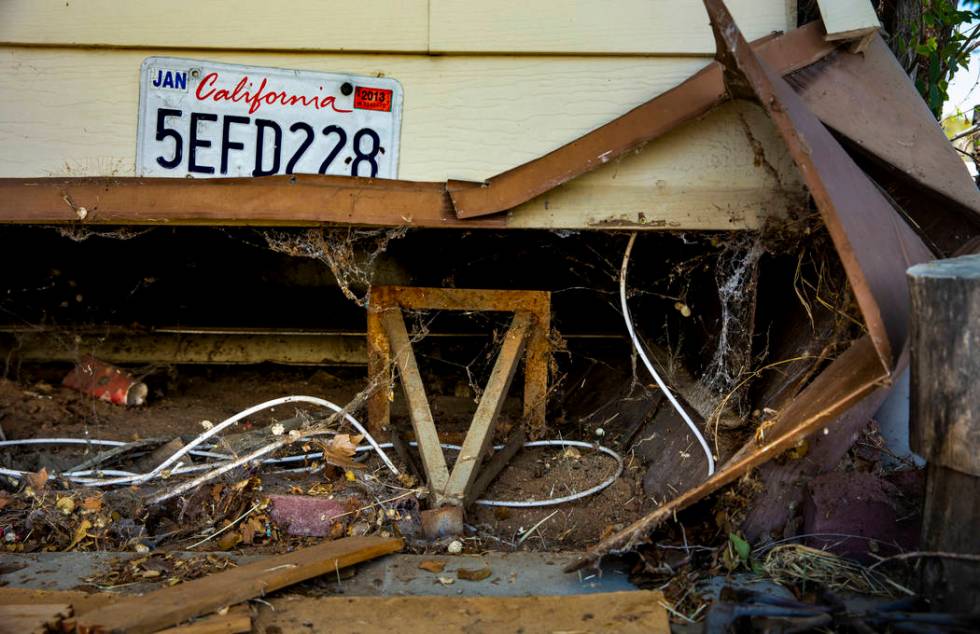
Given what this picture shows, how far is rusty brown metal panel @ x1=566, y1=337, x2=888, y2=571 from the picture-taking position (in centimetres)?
253

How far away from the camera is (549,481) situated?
3.68m

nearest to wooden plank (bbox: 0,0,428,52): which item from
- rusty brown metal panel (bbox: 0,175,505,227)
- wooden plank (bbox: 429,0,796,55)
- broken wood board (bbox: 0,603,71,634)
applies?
wooden plank (bbox: 429,0,796,55)

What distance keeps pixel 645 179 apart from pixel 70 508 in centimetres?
250

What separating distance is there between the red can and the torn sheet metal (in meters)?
2.71

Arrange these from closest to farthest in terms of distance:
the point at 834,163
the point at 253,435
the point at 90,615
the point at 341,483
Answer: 1. the point at 90,615
2. the point at 834,163
3. the point at 341,483
4. the point at 253,435

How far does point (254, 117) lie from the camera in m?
3.35

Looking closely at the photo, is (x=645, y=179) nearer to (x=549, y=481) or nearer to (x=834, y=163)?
(x=834, y=163)

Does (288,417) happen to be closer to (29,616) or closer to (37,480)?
(37,480)

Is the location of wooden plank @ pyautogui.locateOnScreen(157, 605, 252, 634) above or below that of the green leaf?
below

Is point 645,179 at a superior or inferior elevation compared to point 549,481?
superior

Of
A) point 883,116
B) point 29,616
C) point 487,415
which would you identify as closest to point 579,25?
point 883,116

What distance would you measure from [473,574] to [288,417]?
6.17 ft

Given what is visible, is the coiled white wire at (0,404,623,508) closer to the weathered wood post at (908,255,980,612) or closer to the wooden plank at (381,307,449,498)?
the wooden plank at (381,307,449,498)

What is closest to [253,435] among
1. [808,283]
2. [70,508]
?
[70,508]
